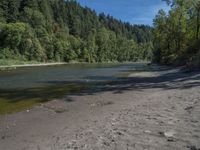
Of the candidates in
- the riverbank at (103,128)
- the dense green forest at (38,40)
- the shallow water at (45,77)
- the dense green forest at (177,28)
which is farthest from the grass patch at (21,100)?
the dense green forest at (38,40)

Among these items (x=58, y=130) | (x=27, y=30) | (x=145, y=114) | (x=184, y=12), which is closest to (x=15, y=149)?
(x=58, y=130)

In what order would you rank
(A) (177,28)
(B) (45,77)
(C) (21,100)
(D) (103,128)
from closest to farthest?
(D) (103,128)
(C) (21,100)
(B) (45,77)
(A) (177,28)

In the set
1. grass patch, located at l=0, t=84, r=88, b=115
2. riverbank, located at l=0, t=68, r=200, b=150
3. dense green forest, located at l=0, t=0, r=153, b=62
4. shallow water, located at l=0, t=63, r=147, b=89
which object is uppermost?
dense green forest, located at l=0, t=0, r=153, b=62

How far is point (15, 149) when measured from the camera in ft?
34.4

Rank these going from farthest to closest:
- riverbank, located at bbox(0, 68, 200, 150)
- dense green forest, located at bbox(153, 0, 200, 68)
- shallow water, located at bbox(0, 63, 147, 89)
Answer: dense green forest, located at bbox(153, 0, 200, 68) → shallow water, located at bbox(0, 63, 147, 89) → riverbank, located at bbox(0, 68, 200, 150)

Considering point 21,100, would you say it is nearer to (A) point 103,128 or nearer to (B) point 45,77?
(A) point 103,128

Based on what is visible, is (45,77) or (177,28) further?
(177,28)

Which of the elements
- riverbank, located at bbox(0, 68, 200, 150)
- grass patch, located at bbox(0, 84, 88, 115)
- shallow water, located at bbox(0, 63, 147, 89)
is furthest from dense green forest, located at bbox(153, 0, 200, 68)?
riverbank, located at bbox(0, 68, 200, 150)

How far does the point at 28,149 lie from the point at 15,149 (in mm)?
459

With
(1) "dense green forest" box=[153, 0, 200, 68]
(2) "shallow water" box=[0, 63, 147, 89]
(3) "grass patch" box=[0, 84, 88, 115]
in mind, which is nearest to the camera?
(3) "grass patch" box=[0, 84, 88, 115]

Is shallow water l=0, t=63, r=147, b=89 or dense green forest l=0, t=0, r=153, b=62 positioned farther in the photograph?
dense green forest l=0, t=0, r=153, b=62

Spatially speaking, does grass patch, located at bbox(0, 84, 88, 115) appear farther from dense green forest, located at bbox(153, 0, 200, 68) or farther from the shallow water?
dense green forest, located at bbox(153, 0, 200, 68)

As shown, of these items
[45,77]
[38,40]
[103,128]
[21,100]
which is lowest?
[45,77]

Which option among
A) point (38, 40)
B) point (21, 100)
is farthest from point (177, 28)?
point (38, 40)
